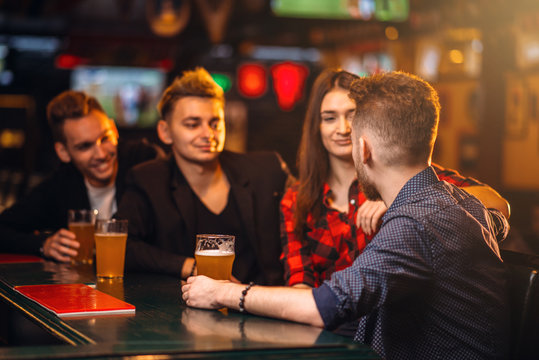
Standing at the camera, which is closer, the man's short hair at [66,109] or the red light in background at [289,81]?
the man's short hair at [66,109]

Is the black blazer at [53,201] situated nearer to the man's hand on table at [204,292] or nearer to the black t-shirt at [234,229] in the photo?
the black t-shirt at [234,229]

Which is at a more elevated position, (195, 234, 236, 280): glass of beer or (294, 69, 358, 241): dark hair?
(294, 69, 358, 241): dark hair

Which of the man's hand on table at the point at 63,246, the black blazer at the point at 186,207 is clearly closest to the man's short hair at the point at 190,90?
the black blazer at the point at 186,207

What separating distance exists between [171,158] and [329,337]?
66.5 inches

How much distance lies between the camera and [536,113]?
23.0 ft

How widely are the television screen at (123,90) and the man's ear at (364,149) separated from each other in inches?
426

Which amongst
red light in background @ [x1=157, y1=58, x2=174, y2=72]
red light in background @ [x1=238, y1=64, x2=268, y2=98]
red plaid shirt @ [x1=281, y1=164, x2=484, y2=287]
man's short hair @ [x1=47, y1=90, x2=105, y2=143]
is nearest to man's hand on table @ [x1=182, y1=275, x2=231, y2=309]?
red plaid shirt @ [x1=281, y1=164, x2=484, y2=287]

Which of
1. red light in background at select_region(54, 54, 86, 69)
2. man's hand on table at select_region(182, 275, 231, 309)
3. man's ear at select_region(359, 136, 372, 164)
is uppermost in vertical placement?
red light in background at select_region(54, 54, 86, 69)

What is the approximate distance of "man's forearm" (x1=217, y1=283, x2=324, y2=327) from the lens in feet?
5.35

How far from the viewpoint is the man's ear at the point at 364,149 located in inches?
70.5

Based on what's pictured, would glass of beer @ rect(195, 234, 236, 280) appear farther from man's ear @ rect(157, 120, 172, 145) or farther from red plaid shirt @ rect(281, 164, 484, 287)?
man's ear @ rect(157, 120, 172, 145)

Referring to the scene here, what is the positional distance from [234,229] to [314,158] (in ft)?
1.64

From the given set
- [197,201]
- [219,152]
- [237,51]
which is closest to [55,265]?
[197,201]

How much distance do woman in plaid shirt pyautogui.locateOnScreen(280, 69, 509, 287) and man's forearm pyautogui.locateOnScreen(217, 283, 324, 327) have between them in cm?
84
